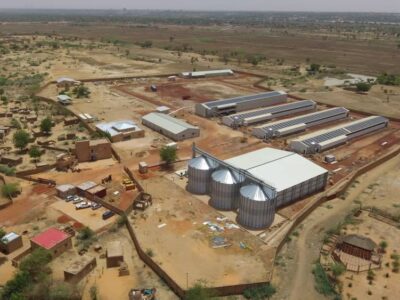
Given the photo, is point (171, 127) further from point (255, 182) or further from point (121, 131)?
point (255, 182)

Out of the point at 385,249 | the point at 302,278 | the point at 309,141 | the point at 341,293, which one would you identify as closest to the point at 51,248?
the point at 302,278

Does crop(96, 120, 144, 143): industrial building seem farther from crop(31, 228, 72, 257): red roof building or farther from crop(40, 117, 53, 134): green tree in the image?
crop(31, 228, 72, 257): red roof building

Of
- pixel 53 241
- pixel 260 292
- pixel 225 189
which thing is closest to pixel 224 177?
pixel 225 189

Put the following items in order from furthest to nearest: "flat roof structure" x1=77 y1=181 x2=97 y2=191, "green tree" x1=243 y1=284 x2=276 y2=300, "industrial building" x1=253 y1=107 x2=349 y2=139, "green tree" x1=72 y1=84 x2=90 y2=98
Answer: "green tree" x1=72 y1=84 x2=90 y2=98 < "industrial building" x1=253 y1=107 x2=349 y2=139 < "flat roof structure" x1=77 y1=181 x2=97 y2=191 < "green tree" x1=243 y1=284 x2=276 y2=300

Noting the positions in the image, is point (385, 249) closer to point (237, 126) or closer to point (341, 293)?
point (341, 293)

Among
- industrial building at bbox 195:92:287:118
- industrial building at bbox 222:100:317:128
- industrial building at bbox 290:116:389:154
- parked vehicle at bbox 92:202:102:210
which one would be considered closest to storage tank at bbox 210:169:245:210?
parked vehicle at bbox 92:202:102:210

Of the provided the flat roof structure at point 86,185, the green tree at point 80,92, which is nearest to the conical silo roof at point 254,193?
the flat roof structure at point 86,185
